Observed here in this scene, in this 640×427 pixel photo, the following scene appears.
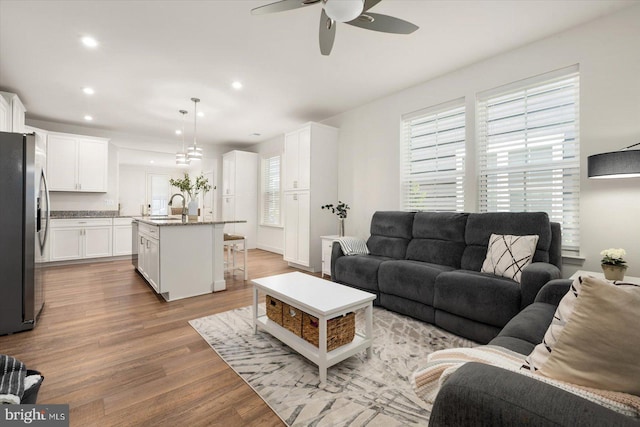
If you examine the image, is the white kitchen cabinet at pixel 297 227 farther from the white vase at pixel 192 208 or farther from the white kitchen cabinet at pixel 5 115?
the white kitchen cabinet at pixel 5 115

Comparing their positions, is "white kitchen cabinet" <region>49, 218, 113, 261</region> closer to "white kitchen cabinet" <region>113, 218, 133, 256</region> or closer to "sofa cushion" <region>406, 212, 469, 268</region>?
"white kitchen cabinet" <region>113, 218, 133, 256</region>

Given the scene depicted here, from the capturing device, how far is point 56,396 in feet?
5.65

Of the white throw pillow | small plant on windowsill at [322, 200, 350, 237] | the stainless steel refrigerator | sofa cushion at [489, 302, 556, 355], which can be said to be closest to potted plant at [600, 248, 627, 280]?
sofa cushion at [489, 302, 556, 355]

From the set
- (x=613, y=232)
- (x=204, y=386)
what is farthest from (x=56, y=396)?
(x=613, y=232)

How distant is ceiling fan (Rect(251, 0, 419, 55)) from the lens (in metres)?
1.50

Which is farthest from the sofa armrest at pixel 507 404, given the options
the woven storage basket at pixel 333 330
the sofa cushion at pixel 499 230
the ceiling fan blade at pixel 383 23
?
the sofa cushion at pixel 499 230

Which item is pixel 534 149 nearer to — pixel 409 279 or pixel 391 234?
pixel 391 234

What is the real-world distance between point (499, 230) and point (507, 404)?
2561 millimetres

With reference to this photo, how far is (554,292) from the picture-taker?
1764mm

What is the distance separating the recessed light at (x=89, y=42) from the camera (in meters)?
2.84

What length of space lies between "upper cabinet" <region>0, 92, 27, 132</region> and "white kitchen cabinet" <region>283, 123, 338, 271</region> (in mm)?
3942

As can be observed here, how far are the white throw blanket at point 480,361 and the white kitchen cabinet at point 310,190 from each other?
397 centimetres

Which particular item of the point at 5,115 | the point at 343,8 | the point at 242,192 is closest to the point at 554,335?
the point at 343,8

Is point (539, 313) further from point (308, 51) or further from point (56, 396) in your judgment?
point (308, 51)
